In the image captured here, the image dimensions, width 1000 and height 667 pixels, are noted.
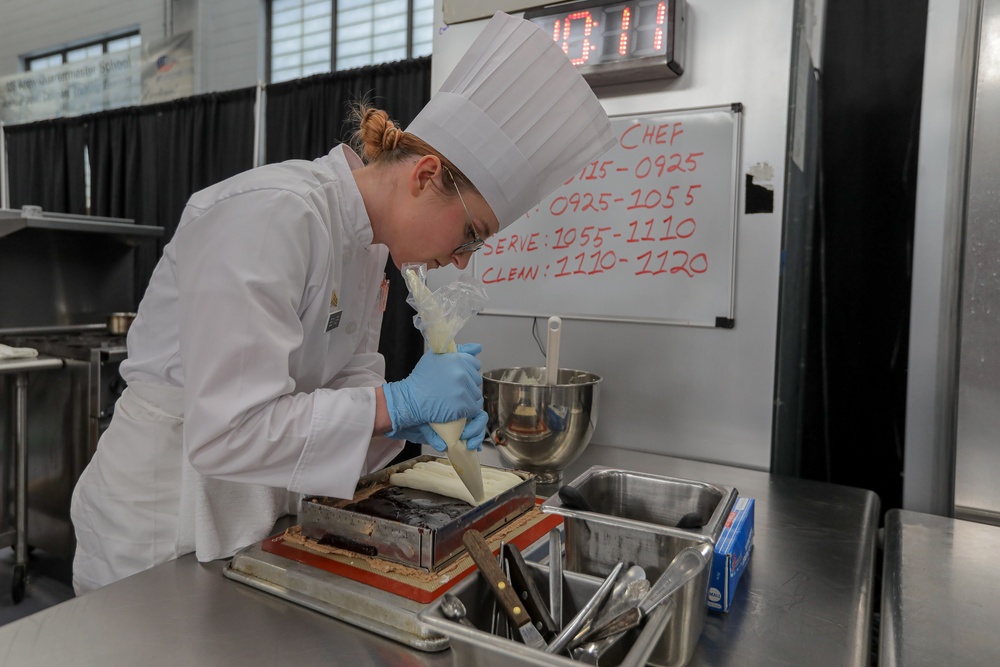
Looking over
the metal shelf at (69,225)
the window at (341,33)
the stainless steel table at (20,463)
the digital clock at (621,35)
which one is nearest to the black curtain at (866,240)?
the digital clock at (621,35)

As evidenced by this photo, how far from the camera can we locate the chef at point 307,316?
95cm

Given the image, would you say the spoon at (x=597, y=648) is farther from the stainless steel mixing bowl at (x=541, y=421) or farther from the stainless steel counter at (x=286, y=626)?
the stainless steel mixing bowl at (x=541, y=421)

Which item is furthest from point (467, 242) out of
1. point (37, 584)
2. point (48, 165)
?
point (48, 165)

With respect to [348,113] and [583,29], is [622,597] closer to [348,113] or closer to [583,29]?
[583,29]

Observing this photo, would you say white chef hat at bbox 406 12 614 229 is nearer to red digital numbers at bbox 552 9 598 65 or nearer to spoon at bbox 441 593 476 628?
red digital numbers at bbox 552 9 598 65

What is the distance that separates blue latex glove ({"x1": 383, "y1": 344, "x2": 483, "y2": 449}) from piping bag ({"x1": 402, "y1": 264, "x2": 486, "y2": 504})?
3 centimetres

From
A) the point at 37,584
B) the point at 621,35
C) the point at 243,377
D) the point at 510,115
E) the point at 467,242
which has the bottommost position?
the point at 37,584

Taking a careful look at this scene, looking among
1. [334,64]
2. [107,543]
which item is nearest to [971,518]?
[107,543]

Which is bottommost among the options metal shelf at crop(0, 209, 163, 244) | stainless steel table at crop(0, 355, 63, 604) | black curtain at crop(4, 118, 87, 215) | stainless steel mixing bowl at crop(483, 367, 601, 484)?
stainless steel table at crop(0, 355, 63, 604)

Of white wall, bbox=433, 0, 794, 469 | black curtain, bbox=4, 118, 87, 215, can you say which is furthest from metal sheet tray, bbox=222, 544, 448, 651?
black curtain, bbox=4, 118, 87, 215

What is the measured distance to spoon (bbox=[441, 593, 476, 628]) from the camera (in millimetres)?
728

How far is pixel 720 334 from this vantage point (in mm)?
1741

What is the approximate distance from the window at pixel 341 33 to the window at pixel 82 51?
1494mm

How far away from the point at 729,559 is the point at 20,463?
2.85 meters
